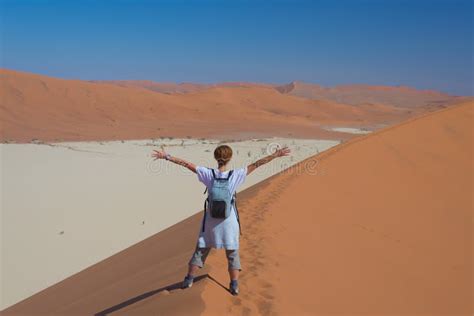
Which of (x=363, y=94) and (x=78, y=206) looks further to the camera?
(x=363, y=94)

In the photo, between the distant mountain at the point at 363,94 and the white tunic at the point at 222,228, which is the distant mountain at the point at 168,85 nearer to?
the distant mountain at the point at 363,94

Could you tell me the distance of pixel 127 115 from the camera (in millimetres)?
44250

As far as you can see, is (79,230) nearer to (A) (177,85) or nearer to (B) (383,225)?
(B) (383,225)

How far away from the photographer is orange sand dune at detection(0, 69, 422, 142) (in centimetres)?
3275

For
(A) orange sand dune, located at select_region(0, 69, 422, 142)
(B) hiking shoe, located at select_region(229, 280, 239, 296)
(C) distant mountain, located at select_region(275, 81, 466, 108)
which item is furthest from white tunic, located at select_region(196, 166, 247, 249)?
(C) distant mountain, located at select_region(275, 81, 466, 108)

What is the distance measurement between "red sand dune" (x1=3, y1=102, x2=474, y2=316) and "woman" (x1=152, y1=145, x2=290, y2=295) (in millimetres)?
282

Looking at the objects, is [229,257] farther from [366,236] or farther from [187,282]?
[366,236]

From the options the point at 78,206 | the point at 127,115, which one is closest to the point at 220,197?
the point at 78,206

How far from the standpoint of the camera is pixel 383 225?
6426 millimetres

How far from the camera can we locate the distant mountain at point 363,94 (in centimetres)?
11862

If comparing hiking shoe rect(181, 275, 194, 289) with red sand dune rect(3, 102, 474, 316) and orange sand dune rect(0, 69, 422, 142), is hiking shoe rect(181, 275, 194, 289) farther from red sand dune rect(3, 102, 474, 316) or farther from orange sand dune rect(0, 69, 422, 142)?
orange sand dune rect(0, 69, 422, 142)

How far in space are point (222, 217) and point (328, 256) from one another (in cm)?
209

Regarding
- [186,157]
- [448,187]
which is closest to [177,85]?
[186,157]

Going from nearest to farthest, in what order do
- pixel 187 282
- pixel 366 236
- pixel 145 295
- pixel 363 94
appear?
1. pixel 187 282
2. pixel 145 295
3. pixel 366 236
4. pixel 363 94
